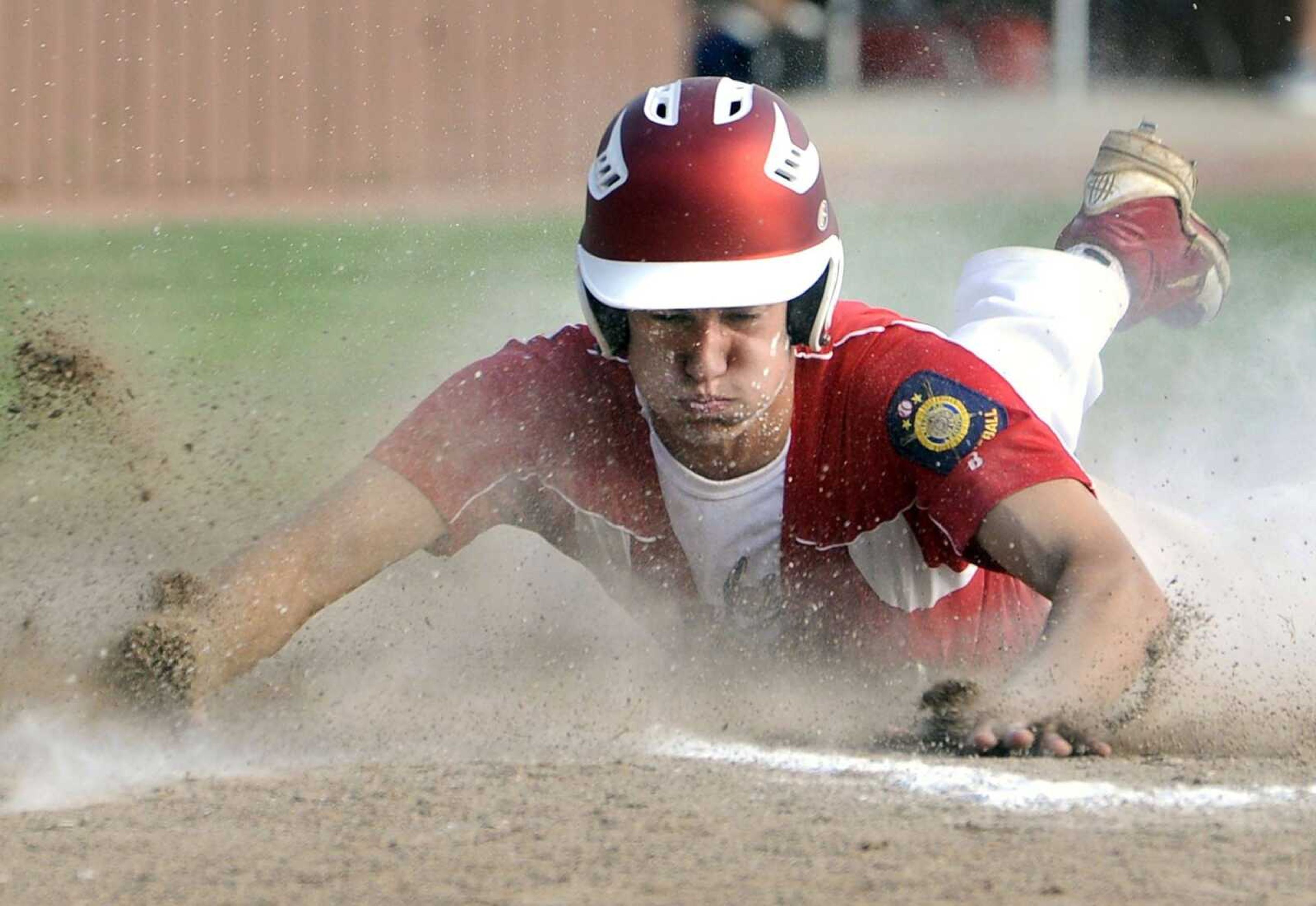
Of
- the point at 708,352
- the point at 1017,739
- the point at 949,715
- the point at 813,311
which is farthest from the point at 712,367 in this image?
the point at 1017,739

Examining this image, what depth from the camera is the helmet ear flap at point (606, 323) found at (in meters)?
4.47

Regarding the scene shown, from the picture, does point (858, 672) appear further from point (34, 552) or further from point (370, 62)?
point (370, 62)

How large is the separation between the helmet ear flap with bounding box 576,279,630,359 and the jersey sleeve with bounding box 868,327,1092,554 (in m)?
0.58

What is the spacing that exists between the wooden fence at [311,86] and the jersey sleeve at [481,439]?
61.9ft

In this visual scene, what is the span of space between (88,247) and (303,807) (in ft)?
52.4

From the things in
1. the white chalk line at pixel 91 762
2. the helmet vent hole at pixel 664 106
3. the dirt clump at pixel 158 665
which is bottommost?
the white chalk line at pixel 91 762

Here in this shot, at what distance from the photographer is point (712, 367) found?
167 inches

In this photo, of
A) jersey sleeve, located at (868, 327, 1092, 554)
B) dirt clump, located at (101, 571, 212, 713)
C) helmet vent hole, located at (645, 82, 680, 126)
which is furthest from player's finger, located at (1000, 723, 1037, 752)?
dirt clump, located at (101, 571, 212, 713)

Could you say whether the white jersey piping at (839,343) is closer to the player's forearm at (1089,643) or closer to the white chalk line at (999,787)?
the player's forearm at (1089,643)

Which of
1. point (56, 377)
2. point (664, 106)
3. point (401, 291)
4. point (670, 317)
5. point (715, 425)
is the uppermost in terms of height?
point (664, 106)

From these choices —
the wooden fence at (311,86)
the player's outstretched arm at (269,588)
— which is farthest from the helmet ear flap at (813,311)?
the wooden fence at (311,86)

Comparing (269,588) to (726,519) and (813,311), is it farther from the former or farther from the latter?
(813,311)

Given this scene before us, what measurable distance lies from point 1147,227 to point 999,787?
10.9 ft

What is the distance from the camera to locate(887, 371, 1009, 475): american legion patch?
422cm
